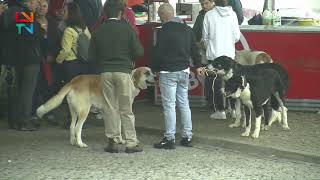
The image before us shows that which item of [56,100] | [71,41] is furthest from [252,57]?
[56,100]

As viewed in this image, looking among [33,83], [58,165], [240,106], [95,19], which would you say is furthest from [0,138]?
[240,106]

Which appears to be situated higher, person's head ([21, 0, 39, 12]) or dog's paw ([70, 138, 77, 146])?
person's head ([21, 0, 39, 12])

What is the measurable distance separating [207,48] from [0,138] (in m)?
3.27

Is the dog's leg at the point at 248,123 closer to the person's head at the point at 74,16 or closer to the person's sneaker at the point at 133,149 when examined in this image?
the person's sneaker at the point at 133,149

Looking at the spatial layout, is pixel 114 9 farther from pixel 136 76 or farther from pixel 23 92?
pixel 23 92

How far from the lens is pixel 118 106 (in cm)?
820

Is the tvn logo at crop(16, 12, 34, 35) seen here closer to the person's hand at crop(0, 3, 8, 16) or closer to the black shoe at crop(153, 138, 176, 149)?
the person's hand at crop(0, 3, 8, 16)

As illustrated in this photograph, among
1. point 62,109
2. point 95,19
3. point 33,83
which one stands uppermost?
point 95,19

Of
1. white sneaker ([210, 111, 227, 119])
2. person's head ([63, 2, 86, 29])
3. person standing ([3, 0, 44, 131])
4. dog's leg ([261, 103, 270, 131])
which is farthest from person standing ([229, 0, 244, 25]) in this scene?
person standing ([3, 0, 44, 131])

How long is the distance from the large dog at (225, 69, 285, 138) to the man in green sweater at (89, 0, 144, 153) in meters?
1.43

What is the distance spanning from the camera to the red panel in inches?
421

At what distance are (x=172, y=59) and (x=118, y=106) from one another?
2.92 feet

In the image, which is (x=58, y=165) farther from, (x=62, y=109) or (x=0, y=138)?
(x=62, y=109)

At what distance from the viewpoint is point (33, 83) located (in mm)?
9719
